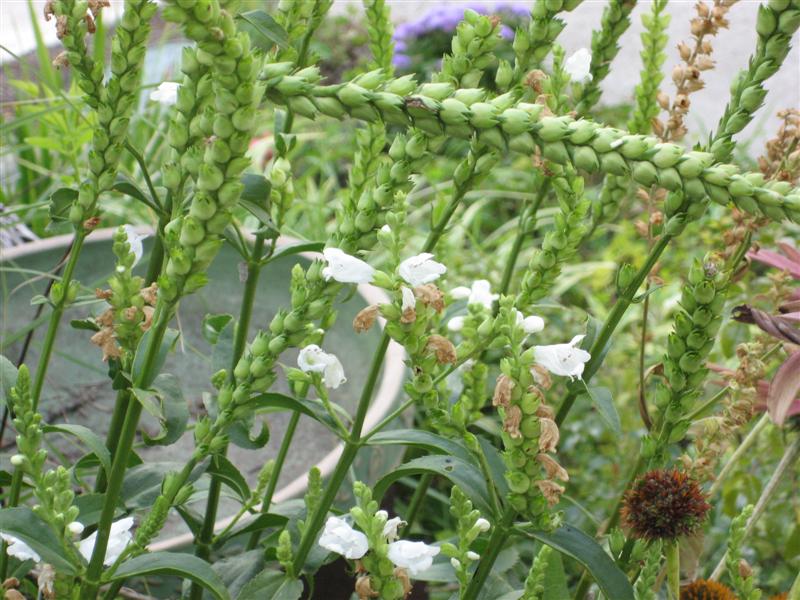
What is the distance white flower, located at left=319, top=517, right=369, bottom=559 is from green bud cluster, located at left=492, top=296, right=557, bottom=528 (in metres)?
0.09

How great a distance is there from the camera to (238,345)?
2.51 feet

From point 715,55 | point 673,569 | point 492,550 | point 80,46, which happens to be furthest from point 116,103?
point 715,55

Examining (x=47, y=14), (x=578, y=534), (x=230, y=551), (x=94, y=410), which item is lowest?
(x=94, y=410)

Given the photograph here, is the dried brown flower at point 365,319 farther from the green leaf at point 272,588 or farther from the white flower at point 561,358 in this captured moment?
the green leaf at point 272,588

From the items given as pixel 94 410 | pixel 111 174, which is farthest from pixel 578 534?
pixel 94 410

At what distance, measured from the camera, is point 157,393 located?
0.61m

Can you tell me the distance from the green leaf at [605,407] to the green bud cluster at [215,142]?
1.02 feet

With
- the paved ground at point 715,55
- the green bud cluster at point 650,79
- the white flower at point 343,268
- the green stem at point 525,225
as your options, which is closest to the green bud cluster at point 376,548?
the white flower at point 343,268

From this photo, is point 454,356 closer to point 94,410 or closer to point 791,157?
point 791,157

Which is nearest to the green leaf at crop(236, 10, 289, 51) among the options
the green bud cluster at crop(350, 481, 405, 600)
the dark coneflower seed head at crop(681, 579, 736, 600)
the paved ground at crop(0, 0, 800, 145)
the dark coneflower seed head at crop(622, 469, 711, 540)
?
the green bud cluster at crop(350, 481, 405, 600)

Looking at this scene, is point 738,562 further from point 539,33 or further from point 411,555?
point 539,33

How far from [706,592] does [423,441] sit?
27 centimetres

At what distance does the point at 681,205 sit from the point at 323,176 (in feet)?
7.75

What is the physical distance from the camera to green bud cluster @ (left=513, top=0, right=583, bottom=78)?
2.26 ft
